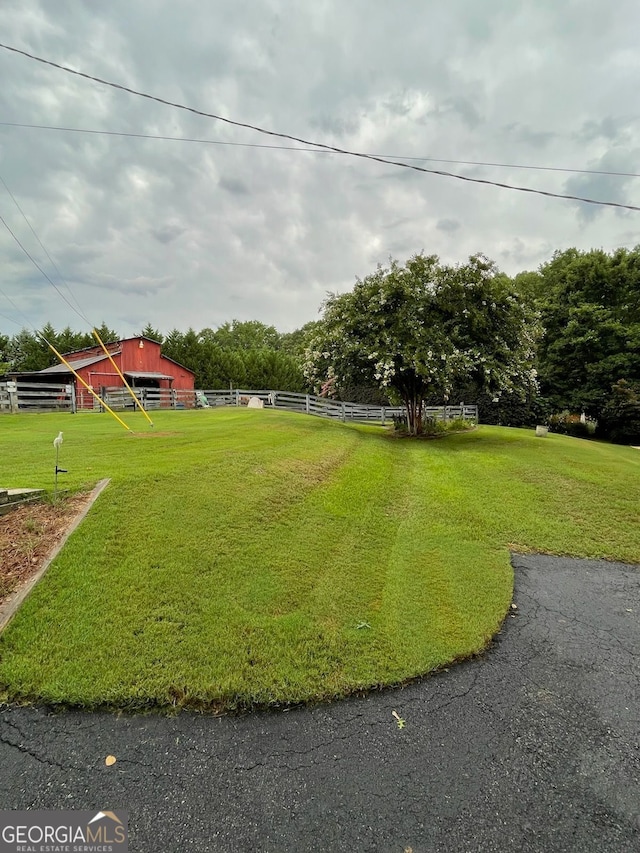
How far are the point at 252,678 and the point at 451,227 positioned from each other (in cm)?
1784

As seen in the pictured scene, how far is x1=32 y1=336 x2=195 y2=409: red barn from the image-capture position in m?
23.1

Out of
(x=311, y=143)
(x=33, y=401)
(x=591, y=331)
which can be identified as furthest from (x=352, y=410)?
(x=311, y=143)

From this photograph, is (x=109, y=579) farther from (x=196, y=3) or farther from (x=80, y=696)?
(x=196, y=3)

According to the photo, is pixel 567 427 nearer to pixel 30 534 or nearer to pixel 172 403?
pixel 172 403

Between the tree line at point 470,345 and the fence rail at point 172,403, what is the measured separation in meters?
1.87

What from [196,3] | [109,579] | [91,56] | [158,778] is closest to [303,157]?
[196,3]

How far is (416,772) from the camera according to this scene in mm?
2227

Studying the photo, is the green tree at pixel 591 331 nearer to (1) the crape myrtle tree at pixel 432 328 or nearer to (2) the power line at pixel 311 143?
(1) the crape myrtle tree at pixel 432 328

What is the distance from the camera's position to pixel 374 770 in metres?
2.24

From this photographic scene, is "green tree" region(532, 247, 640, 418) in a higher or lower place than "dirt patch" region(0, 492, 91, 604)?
higher

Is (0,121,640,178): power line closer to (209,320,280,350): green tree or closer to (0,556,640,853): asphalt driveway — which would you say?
(0,556,640,853): asphalt driveway

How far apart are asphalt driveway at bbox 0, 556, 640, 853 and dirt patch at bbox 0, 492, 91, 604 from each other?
4.55 ft

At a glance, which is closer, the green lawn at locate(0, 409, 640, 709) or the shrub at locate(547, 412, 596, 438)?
the green lawn at locate(0, 409, 640, 709)

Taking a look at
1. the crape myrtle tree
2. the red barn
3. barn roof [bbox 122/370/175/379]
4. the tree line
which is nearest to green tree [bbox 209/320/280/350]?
the tree line
